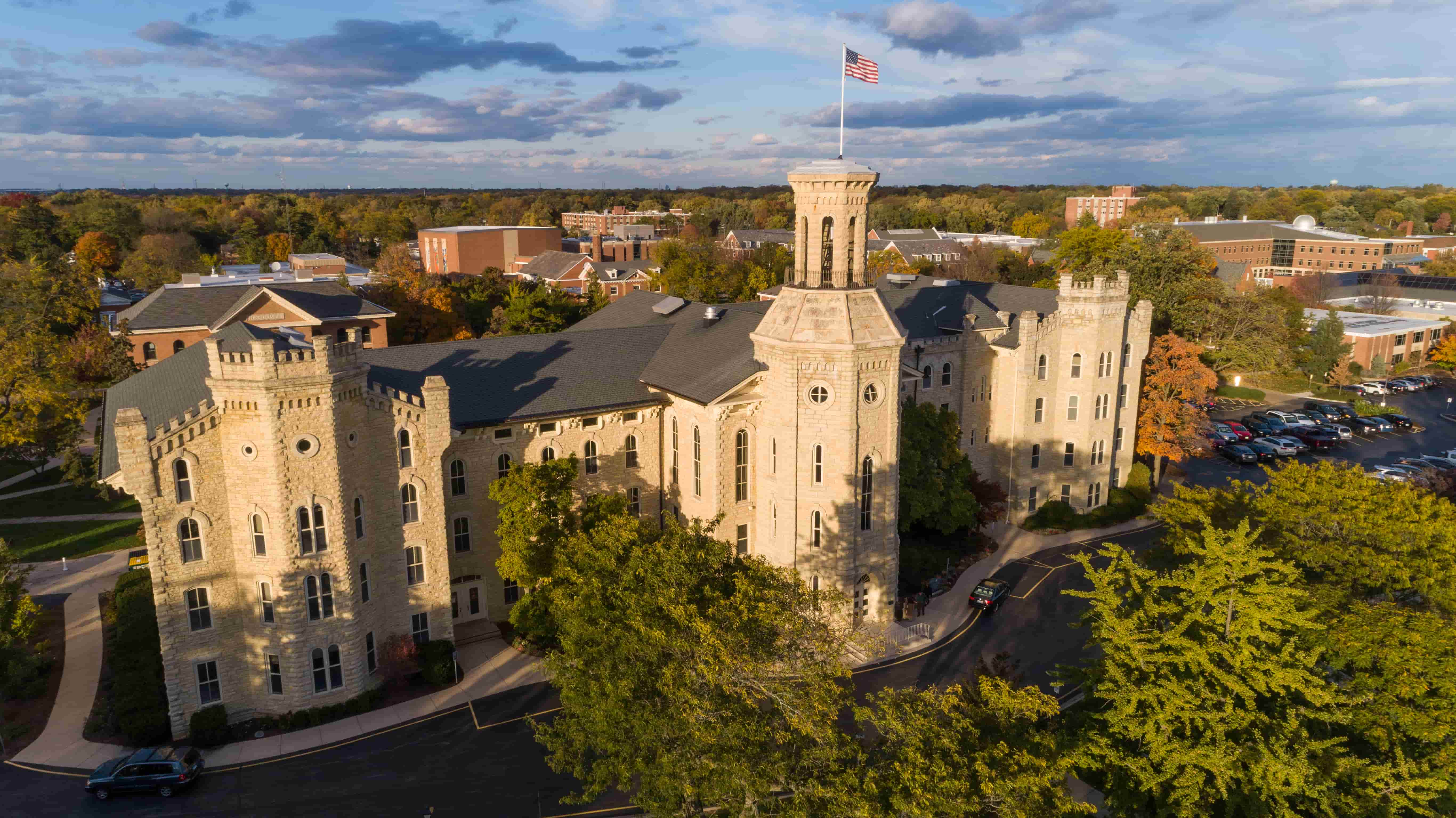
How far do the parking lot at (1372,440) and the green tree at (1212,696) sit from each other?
36.7m

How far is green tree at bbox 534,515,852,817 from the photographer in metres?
22.2

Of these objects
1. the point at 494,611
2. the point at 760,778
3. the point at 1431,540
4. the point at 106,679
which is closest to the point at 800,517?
the point at 494,611

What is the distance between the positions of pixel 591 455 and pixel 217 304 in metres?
56.2

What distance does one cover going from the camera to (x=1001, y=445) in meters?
56.7

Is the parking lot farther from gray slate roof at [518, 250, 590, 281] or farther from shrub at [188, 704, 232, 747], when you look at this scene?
gray slate roof at [518, 250, 590, 281]

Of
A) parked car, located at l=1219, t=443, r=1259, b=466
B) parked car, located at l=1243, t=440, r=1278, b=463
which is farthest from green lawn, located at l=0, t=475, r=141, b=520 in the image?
parked car, located at l=1243, t=440, r=1278, b=463

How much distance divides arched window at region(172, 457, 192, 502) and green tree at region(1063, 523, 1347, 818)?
105ft

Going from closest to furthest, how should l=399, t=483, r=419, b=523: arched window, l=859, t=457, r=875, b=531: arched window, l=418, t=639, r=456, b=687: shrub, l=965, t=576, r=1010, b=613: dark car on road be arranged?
l=399, t=483, r=419, b=523: arched window, l=418, t=639, r=456, b=687: shrub, l=859, t=457, r=875, b=531: arched window, l=965, t=576, r=1010, b=613: dark car on road

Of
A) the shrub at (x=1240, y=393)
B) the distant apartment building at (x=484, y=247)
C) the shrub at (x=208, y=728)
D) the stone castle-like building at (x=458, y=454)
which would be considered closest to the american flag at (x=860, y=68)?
the stone castle-like building at (x=458, y=454)

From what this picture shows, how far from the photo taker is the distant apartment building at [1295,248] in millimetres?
153875

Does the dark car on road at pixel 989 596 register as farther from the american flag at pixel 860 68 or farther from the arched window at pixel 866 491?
the american flag at pixel 860 68

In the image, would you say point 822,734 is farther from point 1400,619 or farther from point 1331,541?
point 1331,541

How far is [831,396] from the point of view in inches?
1490

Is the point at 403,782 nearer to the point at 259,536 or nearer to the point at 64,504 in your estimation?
the point at 259,536
